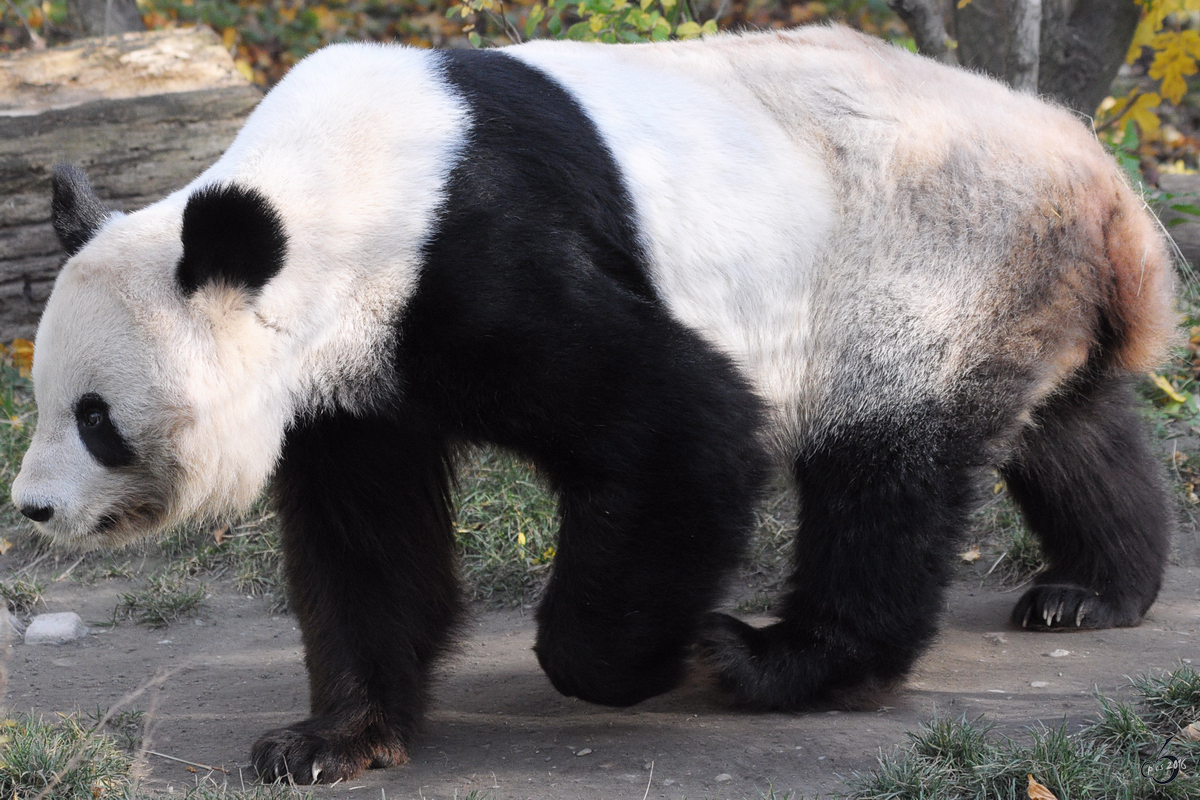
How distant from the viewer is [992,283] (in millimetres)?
3551

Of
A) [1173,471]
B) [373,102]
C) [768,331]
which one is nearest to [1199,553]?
[1173,471]

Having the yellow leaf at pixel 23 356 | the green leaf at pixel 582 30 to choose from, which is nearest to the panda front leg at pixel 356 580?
the green leaf at pixel 582 30

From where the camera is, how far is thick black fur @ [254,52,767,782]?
10.1 ft

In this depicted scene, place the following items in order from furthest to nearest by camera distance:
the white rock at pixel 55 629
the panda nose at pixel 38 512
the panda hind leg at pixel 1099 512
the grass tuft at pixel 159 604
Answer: the grass tuft at pixel 159 604 → the white rock at pixel 55 629 → the panda hind leg at pixel 1099 512 → the panda nose at pixel 38 512

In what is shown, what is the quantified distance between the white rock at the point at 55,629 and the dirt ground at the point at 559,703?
5 cm

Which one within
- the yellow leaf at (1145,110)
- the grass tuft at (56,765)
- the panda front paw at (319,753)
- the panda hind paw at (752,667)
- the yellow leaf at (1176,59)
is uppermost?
the yellow leaf at (1176,59)

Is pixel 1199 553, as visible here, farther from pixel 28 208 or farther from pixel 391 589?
pixel 28 208

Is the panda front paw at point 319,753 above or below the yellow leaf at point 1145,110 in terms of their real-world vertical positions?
below

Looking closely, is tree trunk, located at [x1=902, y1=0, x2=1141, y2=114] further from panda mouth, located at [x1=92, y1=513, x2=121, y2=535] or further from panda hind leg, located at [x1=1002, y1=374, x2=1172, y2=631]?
panda mouth, located at [x1=92, y1=513, x2=121, y2=535]

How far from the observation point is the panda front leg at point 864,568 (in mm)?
3541

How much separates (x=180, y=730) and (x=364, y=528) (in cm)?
95

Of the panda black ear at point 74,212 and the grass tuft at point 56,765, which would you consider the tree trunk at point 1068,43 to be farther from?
the grass tuft at point 56,765

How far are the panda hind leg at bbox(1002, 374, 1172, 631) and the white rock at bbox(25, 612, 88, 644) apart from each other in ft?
11.6

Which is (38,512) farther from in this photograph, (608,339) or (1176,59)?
(1176,59)
